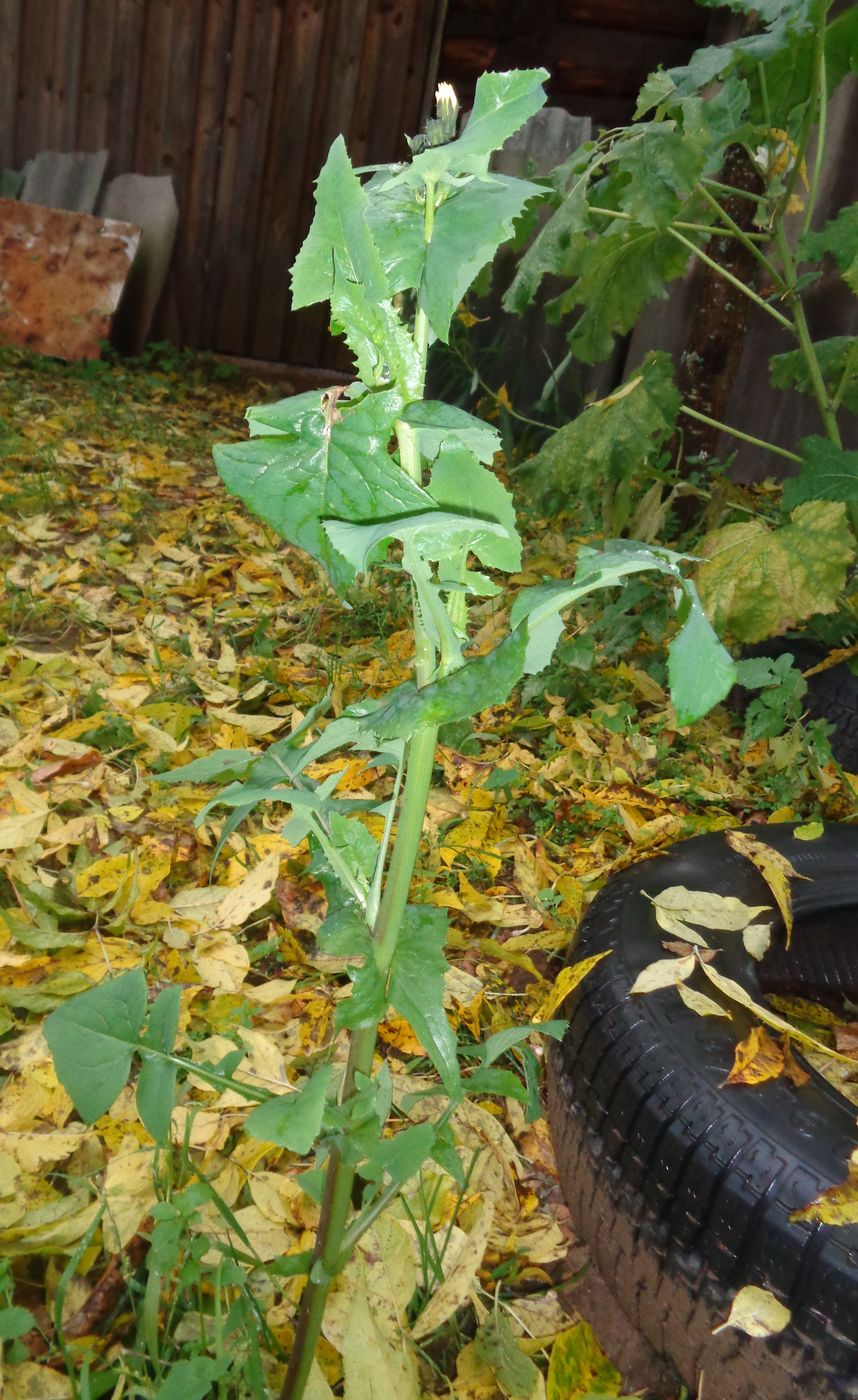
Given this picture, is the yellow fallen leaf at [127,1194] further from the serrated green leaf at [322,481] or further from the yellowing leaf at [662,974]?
the serrated green leaf at [322,481]

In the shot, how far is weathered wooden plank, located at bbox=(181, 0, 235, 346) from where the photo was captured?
15.5 ft

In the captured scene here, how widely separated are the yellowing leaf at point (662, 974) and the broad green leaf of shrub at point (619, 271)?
168 centimetres

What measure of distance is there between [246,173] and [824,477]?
3.94m

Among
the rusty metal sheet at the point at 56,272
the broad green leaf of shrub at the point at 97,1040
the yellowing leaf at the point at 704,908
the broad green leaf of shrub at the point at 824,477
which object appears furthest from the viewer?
the rusty metal sheet at the point at 56,272

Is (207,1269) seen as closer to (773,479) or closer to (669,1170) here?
(669,1170)

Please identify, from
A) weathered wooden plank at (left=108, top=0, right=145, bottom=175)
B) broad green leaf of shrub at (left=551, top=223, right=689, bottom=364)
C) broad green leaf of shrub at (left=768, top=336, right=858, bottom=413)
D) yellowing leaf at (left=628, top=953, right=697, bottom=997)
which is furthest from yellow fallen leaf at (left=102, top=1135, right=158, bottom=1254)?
weathered wooden plank at (left=108, top=0, right=145, bottom=175)

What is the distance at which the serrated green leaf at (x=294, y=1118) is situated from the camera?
66cm

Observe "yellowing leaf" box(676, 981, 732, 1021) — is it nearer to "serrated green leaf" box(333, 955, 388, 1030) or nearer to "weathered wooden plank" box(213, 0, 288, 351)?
"serrated green leaf" box(333, 955, 388, 1030)

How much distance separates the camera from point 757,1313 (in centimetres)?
88

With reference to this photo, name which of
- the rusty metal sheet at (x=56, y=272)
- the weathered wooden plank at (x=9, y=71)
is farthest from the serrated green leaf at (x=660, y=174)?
the weathered wooden plank at (x=9, y=71)

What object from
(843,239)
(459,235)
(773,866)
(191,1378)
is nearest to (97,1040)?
(191,1378)

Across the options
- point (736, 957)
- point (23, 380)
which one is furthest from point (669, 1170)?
point (23, 380)

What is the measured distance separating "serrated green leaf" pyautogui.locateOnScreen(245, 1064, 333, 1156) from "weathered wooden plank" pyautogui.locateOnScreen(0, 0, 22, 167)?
5707 mm

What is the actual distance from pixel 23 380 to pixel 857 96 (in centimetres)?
351
